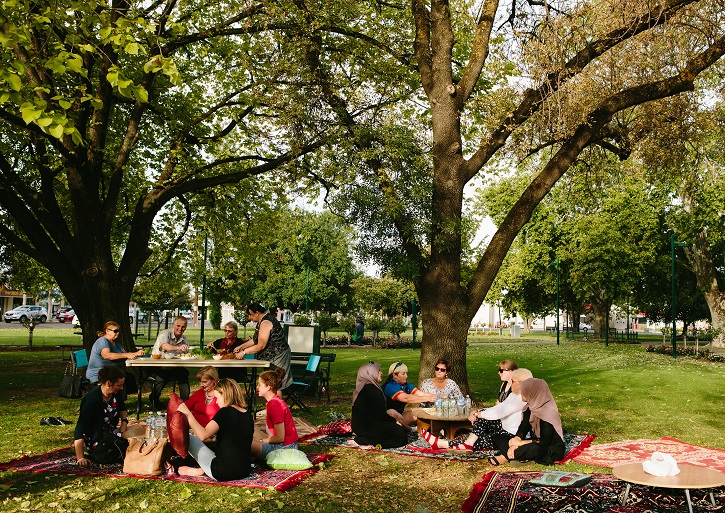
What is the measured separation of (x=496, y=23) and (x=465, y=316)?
21.1 ft

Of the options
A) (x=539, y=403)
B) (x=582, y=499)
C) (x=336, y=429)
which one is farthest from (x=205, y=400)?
(x=582, y=499)

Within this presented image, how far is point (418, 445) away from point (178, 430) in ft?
12.0

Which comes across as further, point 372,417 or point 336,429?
point 336,429

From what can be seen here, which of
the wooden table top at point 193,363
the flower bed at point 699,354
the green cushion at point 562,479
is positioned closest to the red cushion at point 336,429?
the wooden table top at point 193,363

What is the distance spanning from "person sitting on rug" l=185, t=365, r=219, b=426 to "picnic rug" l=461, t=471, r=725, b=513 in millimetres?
3290

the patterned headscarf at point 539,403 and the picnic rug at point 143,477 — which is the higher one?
the patterned headscarf at point 539,403

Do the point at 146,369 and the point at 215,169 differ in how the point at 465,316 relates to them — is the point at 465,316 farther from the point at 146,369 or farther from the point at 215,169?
the point at 215,169

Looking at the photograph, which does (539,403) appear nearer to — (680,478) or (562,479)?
(562,479)

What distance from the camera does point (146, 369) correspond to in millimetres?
13594

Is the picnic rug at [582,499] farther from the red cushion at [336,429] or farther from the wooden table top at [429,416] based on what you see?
the red cushion at [336,429]

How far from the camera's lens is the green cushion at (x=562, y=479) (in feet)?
22.8

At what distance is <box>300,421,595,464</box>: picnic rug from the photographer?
902cm

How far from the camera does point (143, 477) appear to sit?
7516mm

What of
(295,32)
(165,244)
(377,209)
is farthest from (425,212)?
(165,244)
